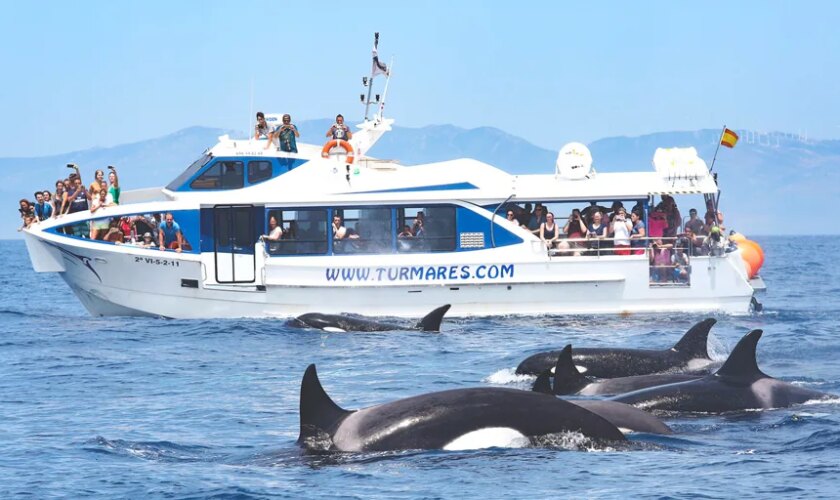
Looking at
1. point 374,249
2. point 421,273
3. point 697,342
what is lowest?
point 697,342

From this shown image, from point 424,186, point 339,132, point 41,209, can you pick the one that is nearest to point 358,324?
point 424,186

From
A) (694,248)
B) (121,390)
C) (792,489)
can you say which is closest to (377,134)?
(694,248)

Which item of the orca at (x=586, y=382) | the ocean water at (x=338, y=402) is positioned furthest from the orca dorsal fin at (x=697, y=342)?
the orca at (x=586, y=382)

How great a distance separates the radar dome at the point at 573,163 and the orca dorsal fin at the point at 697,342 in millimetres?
11057

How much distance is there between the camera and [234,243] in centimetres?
2698

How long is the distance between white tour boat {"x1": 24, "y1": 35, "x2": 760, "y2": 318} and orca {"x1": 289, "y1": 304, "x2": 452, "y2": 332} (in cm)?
238

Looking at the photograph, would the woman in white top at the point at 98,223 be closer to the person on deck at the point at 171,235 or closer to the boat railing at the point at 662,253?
the person on deck at the point at 171,235

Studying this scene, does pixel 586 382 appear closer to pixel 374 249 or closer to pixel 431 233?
pixel 431 233

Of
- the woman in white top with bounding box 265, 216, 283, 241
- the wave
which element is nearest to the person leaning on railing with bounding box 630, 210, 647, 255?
the woman in white top with bounding box 265, 216, 283, 241

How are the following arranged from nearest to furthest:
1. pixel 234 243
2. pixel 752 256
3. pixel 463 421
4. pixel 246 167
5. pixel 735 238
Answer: pixel 463 421 → pixel 234 243 → pixel 246 167 → pixel 752 256 → pixel 735 238

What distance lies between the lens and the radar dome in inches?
1090

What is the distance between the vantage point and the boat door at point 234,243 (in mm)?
26891

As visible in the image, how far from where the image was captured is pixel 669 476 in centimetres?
1060

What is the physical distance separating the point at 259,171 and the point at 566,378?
14488 millimetres
